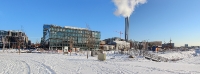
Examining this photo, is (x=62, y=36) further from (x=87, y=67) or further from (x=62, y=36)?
(x=87, y=67)

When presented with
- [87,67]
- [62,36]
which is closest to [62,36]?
[62,36]

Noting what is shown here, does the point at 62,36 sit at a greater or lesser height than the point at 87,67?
greater

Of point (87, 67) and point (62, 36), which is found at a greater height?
point (62, 36)

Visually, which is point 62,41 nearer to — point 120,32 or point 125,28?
point 125,28

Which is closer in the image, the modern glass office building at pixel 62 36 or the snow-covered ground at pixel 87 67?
the snow-covered ground at pixel 87 67

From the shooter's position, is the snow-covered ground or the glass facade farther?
the glass facade

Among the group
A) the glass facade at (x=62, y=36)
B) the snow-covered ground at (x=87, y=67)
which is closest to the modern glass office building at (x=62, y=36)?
the glass facade at (x=62, y=36)

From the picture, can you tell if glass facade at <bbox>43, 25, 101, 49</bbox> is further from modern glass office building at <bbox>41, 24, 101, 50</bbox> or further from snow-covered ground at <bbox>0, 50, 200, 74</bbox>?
snow-covered ground at <bbox>0, 50, 200, 74</bbox>

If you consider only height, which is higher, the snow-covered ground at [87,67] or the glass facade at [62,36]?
the glass facade at [62,36]

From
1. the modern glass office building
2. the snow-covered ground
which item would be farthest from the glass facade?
the snow-covered ground

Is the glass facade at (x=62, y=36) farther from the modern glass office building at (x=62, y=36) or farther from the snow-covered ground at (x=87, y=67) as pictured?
the snow-covered ground at (x=87, y=67)

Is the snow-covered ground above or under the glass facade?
under

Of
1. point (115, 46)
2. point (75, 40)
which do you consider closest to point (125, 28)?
point (115, 46)

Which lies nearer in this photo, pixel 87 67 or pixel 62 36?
pixel 87 67
